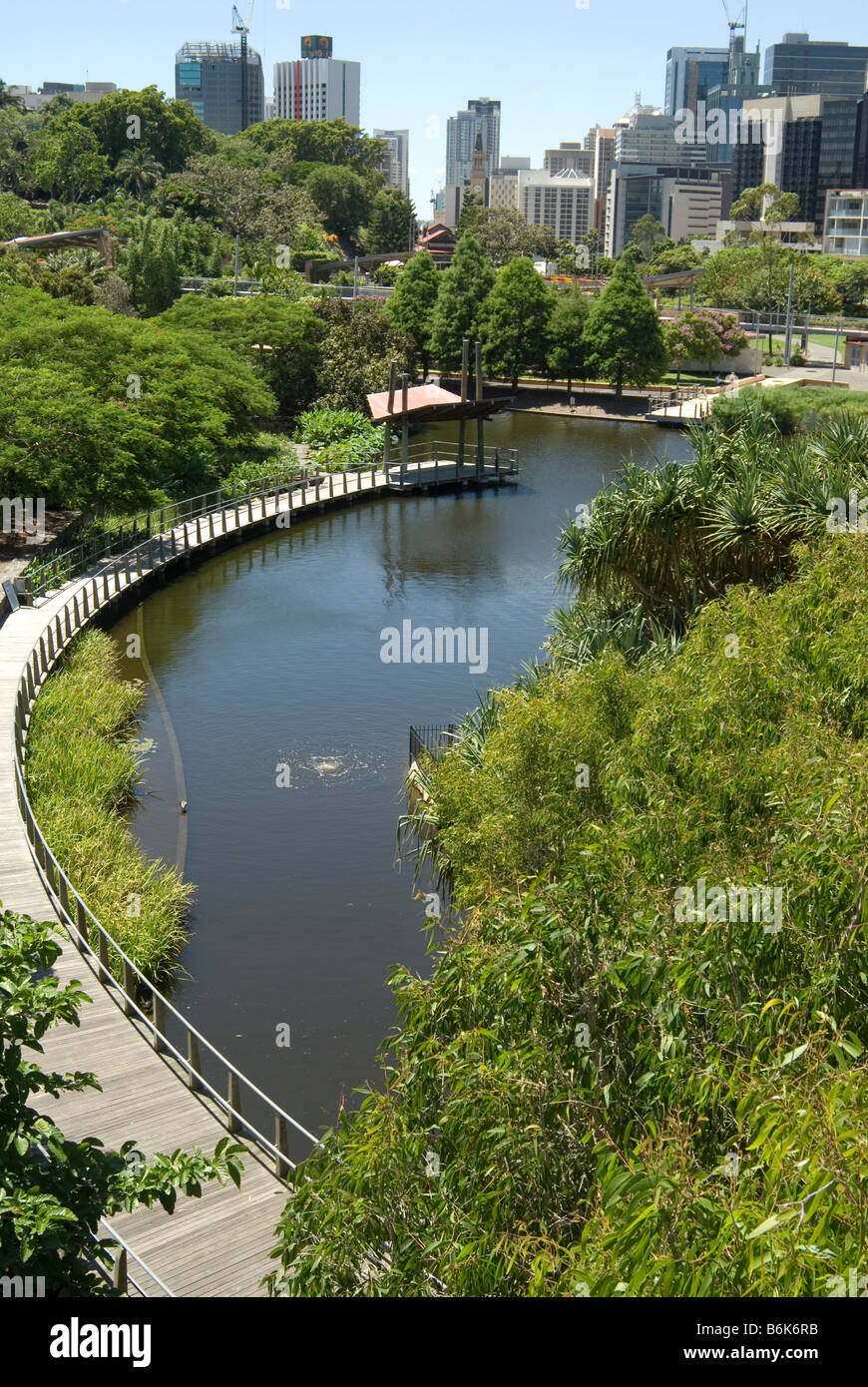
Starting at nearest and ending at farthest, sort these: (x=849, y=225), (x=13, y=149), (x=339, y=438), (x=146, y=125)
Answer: (x=339, y=438), (x=146, y=125), (x=13, y=149), (x=849, y=225)

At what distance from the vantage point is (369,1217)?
9.00m

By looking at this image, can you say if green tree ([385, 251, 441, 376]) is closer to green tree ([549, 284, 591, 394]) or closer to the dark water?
green tree ([549, 284, 591, 394])

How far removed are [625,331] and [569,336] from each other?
3758 millimetres

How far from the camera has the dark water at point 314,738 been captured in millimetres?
21625

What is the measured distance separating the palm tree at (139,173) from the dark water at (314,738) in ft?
285

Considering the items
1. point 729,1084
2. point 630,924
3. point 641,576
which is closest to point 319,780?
point 641,576

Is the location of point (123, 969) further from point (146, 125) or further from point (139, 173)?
point (146, 125)

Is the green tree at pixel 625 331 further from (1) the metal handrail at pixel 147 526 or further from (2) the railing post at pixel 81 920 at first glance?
(2) the railing post at pixel 81 920

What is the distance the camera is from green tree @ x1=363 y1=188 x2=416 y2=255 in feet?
515

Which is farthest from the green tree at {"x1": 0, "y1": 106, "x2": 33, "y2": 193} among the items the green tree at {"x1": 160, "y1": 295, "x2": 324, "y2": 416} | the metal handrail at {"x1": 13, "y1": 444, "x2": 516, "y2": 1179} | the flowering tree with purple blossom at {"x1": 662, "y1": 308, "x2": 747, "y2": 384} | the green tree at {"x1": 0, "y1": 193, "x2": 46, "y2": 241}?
the metal handrail at {"x1": 13, "y1": 444, "x2": 516, "y2": 1179}

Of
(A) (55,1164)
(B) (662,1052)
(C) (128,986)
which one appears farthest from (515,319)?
(A) (55,1164)

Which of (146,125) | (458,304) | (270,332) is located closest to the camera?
(270,332)

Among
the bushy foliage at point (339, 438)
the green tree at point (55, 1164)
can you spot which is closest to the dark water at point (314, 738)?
the bushy foliage at point (339, 438)

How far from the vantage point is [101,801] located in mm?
27062
